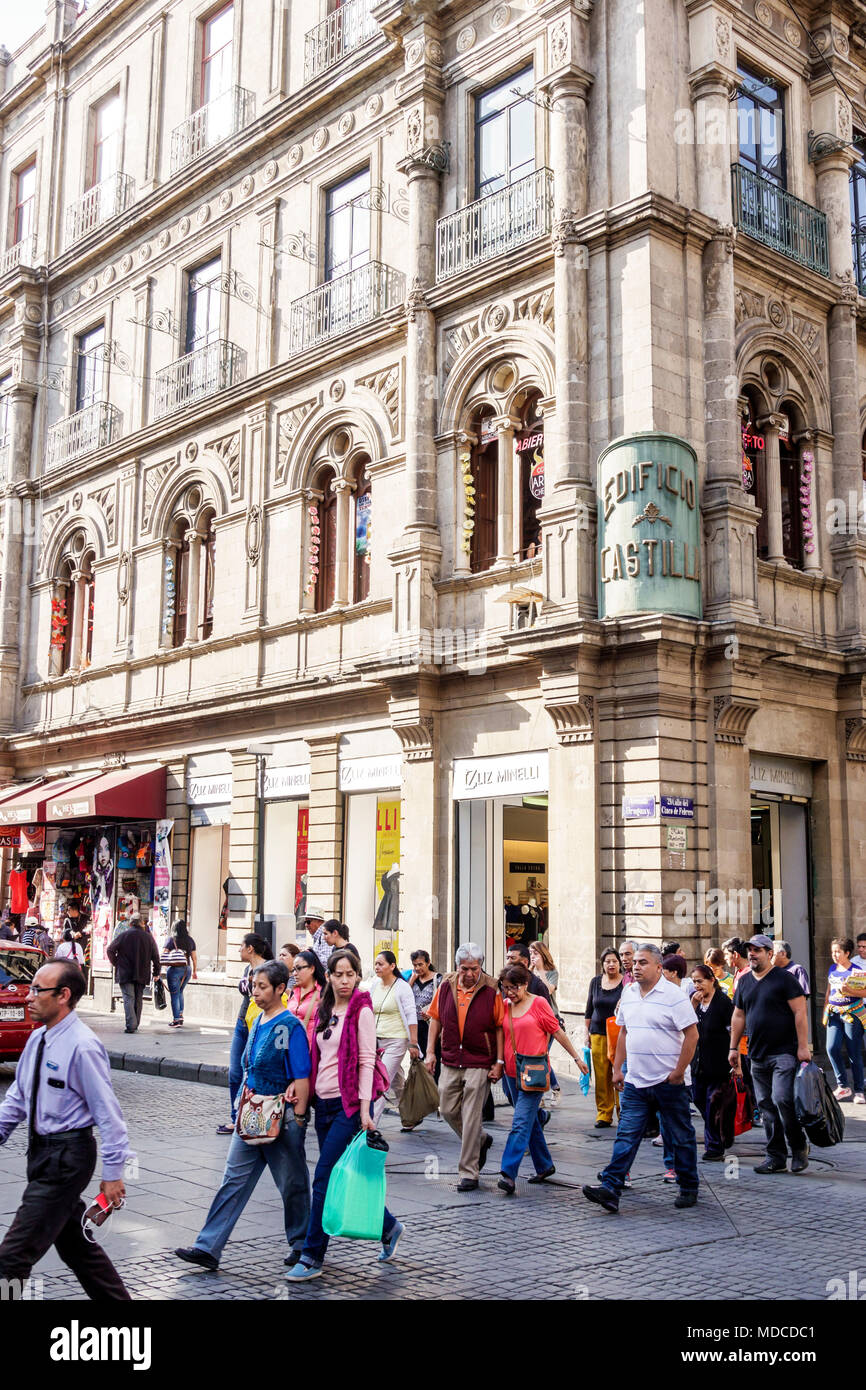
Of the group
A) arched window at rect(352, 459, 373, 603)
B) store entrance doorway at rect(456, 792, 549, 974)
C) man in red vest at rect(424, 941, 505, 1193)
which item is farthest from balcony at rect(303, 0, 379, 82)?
man in red vest at rect(424, 941, 505, 1193)

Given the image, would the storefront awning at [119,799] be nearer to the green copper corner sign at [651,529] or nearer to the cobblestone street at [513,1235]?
the green copper corner sign at [651,529]

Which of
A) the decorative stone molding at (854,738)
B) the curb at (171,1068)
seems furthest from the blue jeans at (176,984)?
the decorative stone molding at (854,738)

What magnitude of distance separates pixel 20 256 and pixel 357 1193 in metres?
31.1

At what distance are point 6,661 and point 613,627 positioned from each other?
61.9ft

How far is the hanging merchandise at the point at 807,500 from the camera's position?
19.8m

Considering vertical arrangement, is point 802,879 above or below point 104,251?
below

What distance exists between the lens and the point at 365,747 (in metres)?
21.0

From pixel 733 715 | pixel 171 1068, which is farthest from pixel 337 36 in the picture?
pixel 171 1068

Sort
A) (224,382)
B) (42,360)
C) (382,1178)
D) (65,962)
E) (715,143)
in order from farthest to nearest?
(42,360)
(224,382)
(715,143)
(382,1178)
(65,962)

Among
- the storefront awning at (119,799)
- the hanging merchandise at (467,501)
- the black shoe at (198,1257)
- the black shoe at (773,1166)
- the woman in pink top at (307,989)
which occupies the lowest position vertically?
the black shoe at (773,1166)

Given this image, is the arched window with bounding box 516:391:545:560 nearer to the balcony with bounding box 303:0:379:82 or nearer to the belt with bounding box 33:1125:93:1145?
the balcony with bounding box 303:0:379:82

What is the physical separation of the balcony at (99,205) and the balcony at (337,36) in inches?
264

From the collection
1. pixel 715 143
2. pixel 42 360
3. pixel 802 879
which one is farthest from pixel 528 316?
pixel 42 360

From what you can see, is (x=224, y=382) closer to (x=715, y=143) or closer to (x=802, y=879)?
(x=715, y=143)
